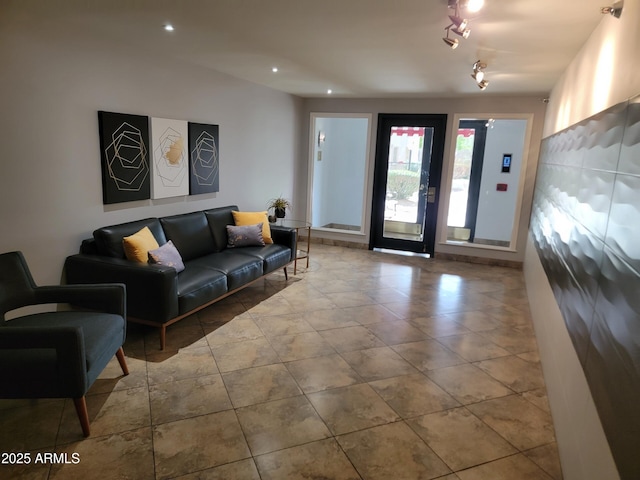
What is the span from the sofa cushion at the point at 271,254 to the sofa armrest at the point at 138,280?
53.3 inches

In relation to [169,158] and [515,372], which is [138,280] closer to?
[169,158]

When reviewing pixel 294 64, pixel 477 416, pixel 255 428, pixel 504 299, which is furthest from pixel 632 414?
pixel 294 64

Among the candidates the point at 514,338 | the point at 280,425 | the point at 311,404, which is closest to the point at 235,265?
the point at 311,404

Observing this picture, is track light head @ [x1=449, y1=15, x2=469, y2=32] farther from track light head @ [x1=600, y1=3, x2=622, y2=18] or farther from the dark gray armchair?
the dark gray armchair

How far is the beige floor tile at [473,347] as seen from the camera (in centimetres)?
326

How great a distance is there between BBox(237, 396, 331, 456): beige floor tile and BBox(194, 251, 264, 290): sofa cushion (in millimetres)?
1550

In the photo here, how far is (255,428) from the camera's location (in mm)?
2281

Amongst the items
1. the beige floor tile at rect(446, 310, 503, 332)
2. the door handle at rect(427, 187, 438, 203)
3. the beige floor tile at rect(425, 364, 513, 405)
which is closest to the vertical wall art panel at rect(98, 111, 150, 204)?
the beige floor tile at rect(425, 364, 513, 405)

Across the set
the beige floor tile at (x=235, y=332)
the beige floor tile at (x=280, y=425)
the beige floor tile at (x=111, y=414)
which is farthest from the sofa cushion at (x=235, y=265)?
the beige floor tile at (x=280, y=425)

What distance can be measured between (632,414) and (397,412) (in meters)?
1.45

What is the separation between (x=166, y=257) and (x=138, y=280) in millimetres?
430

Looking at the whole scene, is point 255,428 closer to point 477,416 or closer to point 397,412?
point 397,412

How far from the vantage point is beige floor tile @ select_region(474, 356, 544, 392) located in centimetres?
284

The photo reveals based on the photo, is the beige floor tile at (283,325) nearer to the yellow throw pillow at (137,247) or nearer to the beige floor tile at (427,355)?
the beige floor tile at (427,355)
